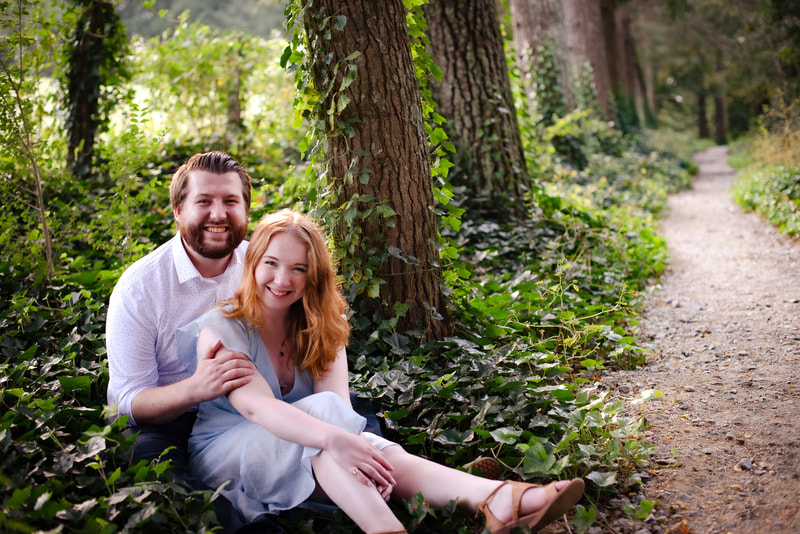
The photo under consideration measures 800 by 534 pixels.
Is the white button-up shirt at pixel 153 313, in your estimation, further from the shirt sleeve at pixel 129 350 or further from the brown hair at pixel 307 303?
the brown hair at pixel 307 303

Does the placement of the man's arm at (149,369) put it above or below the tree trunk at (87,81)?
below

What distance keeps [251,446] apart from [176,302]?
77 cm

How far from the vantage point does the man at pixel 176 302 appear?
2348 millimetres

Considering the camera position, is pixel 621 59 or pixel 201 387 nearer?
pixel 201 387

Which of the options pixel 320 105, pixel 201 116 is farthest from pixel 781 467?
pixel 201 116

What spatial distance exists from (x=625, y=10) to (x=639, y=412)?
2014 cm

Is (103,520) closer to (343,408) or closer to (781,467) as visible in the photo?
(343,408)

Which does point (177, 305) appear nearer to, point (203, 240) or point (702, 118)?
point (203, 240)

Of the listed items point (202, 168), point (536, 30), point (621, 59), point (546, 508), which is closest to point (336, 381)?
point (546, 508)

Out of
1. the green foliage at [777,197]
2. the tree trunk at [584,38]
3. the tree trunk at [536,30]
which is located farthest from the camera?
the tree trunk at [584,38]

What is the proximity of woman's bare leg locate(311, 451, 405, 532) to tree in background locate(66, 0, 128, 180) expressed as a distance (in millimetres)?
5157

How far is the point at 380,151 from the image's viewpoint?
321 cm

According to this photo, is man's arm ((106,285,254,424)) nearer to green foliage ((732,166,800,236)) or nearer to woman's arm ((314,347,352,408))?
woman's arm ((314,347,352,408))

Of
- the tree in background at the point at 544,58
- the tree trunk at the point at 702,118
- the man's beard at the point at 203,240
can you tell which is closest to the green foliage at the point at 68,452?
the man's beard at the point at 203,240
